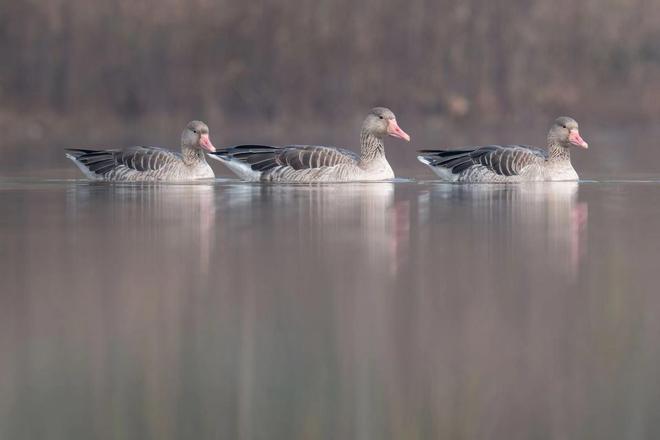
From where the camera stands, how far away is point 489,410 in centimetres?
667

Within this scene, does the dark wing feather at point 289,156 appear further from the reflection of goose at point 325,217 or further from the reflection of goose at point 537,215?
the reflection of goose at point 537,215

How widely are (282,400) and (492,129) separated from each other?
31213 millimetres

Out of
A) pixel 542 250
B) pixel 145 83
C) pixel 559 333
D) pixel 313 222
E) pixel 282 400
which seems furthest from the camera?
→ pixel 145 83

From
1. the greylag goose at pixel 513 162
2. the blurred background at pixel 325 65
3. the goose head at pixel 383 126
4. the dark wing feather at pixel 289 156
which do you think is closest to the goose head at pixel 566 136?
the greylag goose at pixel 513 162

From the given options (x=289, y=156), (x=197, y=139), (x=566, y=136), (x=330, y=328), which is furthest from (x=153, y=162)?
(x=330, y=328)

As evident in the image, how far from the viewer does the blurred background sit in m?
39.4

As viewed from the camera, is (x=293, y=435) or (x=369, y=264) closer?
(x=293, y=435)

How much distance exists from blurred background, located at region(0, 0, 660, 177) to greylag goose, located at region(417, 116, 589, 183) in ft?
54.9

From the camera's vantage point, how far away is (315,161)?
19.3m

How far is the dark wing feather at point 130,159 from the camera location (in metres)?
19.5

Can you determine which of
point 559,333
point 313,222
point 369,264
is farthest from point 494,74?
point 559,333

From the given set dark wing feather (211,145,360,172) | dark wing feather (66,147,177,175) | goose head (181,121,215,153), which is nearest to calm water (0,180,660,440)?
dark wing feather (211,145,360,172)

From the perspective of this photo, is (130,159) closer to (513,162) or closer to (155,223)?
(513,162)

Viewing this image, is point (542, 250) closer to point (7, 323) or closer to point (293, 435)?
point (7, 323)
